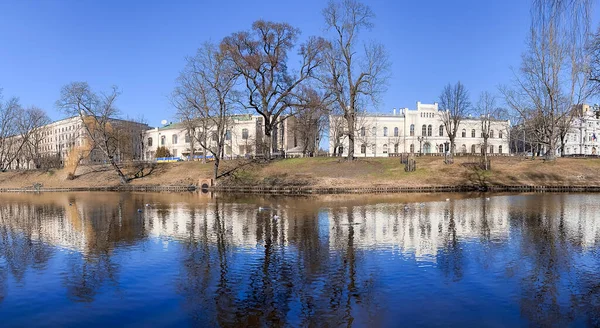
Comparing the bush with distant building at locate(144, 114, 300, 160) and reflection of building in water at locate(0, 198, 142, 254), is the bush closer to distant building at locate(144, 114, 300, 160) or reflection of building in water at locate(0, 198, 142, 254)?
distant building at locate(144, 114, 300, 160)

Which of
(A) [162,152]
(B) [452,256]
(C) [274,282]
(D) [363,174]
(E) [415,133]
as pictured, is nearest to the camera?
(C) [274,282]

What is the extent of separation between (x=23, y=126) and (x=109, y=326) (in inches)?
3170

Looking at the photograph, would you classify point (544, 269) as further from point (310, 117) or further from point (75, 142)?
point (75, 142)

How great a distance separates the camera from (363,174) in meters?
46.5

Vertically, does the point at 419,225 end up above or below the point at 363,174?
below

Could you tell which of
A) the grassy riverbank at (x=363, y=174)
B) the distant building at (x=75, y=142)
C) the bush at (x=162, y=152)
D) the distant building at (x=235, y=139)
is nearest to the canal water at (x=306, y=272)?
the grassy riverbank at (x=363, y=174)

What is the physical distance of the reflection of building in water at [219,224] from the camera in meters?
16.9

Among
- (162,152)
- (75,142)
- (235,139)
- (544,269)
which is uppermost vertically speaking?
(75,142)

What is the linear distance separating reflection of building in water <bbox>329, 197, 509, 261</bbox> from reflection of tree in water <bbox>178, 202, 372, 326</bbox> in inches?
51.6

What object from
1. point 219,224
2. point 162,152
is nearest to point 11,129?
point 162,152

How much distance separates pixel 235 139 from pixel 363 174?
53.7 metres

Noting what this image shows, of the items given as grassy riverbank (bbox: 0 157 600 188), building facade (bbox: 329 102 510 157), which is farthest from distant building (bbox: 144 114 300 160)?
grassy riverbank (bbox: 0 157 600 188)

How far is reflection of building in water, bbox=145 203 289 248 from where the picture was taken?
55.4 ft

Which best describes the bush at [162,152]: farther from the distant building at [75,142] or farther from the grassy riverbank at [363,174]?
the grassy riverbank at [363,174]
